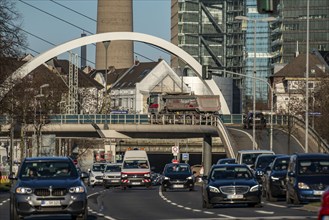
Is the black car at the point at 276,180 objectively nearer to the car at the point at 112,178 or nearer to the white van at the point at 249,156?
the white van at the point at 249,156

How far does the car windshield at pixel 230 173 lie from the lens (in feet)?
132

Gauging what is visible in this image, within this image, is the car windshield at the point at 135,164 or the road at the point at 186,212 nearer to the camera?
the road at the point at 186,212

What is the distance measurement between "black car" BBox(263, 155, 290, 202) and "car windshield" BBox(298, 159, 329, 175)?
15.6ft

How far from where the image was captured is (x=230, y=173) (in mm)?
40438

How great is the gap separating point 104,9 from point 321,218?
544 feet

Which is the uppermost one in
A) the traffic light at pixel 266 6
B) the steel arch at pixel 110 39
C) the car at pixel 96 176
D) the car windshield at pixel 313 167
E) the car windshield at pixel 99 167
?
the steel arch at pixel 110 39

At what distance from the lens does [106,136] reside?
117000mm

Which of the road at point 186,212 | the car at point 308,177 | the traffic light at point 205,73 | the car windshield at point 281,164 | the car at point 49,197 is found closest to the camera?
the car at point 49,197

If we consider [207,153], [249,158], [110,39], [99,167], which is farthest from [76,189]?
[110,39]

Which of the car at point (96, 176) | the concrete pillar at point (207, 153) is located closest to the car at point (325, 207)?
the car at point (96, 176)

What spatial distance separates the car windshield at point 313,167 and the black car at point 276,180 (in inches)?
187

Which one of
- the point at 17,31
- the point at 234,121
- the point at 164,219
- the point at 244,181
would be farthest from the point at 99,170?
the point at 164,219

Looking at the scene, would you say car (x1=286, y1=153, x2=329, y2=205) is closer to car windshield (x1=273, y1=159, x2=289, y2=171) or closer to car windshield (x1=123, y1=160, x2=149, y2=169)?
car windshield (x1=273, y1=159, x2=289, y2=171)

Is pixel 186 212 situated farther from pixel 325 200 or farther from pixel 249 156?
pixel 249 156
